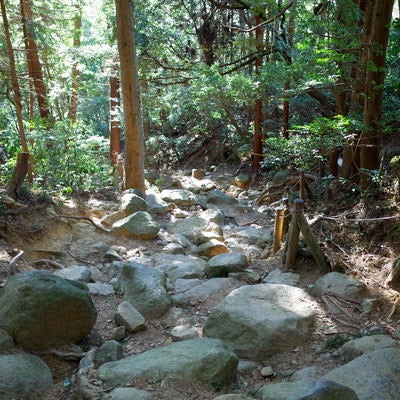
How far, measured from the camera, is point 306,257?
6.29 metres

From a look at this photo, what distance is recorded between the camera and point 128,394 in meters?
3.21

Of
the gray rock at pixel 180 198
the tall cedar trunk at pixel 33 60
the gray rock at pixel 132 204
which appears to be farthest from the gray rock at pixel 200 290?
the tall cedar trunk at pixel 33 60

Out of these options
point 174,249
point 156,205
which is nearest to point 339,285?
point 174,249

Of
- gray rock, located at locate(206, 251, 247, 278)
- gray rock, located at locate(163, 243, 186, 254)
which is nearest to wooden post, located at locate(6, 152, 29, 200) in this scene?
gray rock, located at locate(163, 243, 186, 254)

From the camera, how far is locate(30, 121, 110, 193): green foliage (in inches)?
371

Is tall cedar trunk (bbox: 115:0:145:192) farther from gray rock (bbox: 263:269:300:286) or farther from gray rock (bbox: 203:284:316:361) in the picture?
gray rock (bbox: 203:284:316:361)

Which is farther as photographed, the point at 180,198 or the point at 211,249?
the point at 180,198

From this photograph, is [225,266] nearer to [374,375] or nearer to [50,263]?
[50,263]

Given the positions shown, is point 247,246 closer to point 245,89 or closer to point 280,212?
point 280,212

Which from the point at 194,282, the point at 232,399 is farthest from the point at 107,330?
the point at 232,399

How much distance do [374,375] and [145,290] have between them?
3093 mm

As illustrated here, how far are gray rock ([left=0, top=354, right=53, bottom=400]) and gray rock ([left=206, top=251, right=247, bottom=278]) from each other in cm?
314

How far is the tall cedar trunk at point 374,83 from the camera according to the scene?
20.3 ft

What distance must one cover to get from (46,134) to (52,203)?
2353 mm
